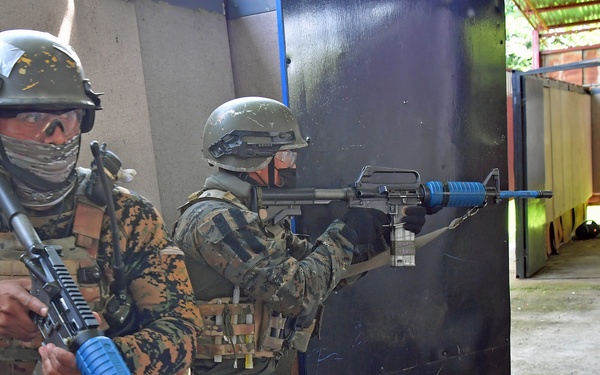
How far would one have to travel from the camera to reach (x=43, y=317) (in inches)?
58.2

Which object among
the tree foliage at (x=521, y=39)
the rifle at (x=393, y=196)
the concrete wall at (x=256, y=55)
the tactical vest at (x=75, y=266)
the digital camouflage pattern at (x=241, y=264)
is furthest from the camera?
the tree foliage at (x=521, y=39)

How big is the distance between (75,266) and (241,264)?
761mm

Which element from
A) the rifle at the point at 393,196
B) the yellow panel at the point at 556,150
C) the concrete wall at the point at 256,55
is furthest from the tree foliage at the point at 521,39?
the rifle at the point at 393,196

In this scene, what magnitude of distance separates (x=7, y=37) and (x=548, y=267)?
8062mm

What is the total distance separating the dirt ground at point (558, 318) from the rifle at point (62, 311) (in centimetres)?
429

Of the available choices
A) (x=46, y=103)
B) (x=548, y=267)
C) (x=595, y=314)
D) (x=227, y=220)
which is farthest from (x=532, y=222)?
(x=46, y=103)

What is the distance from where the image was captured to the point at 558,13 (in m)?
11.1

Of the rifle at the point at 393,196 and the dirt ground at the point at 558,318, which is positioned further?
the dirt ground at the point at 558,318

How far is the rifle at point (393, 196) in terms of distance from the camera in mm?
2838

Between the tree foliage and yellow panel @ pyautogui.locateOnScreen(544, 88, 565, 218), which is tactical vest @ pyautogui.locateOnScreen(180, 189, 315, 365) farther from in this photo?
the tree foliage

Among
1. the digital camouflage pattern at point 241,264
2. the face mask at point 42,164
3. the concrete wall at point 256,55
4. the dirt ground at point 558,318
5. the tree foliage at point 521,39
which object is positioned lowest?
the dirt ground at point 558,318

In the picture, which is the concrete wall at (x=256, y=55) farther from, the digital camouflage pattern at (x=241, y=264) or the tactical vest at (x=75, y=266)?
the tactical vest at (x=75, y=266)

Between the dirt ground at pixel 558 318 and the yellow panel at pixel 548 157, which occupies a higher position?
the yellow panel at pixel 548 157

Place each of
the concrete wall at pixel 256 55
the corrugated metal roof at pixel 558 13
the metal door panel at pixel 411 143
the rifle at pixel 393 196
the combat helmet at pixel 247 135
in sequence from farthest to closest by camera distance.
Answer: the corrugated metal roof at pixel 558 13 < the concrete wall at pixel 256 55 < the metal door panel at pixel 411 143 < the rifle at pixel 393 196 < the combat helmet at pixel 247 135
